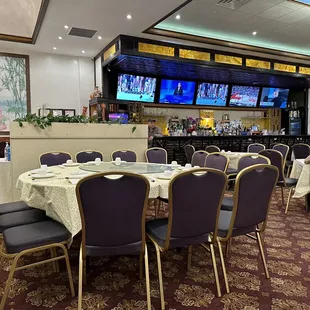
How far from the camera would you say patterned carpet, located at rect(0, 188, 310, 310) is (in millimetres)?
2004

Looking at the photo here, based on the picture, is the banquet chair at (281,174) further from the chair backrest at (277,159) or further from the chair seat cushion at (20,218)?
the chair seat cushion at (20,218)

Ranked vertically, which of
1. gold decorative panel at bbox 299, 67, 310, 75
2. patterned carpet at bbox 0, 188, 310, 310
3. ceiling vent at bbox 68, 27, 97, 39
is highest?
ceiling vent at bbox 68, 27, 97, 39

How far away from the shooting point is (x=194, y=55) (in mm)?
6941

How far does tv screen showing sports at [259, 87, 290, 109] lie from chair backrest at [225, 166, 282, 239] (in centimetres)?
863

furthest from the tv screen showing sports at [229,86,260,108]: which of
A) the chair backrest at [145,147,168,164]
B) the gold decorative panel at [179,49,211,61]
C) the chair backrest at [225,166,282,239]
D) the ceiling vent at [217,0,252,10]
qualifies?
the chair backrest at [225,166,282,239]

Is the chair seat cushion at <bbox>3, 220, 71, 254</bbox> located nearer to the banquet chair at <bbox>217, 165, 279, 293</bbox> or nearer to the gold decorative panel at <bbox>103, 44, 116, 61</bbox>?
the banquet chair at <bbox>217, 165, 279, 293</bbox>

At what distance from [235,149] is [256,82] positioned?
8.25ft

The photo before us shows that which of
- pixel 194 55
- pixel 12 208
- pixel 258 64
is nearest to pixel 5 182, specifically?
pixel 12 208

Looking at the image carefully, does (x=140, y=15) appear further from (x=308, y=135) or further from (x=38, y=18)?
(x=308, y=135)

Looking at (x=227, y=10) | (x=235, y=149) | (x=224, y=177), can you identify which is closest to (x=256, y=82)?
(x=235, y=149)

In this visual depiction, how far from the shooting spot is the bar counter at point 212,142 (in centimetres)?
747

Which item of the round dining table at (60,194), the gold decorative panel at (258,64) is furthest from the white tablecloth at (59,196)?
the gold decorative panel at (258,64)

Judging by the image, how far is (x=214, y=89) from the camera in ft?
29.9

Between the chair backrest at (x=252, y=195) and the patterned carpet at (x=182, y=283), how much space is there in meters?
0.47
